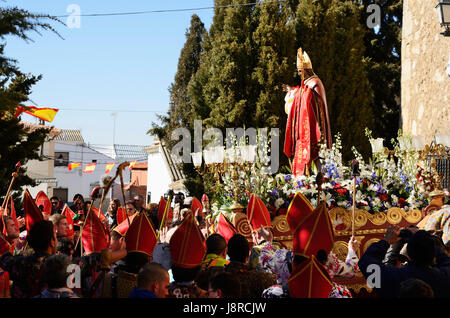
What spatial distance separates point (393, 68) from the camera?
2006cm

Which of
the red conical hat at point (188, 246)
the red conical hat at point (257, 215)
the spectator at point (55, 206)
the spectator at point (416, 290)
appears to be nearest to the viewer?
the spectator at point (416, 290)

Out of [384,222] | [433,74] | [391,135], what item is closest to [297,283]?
[384,222]

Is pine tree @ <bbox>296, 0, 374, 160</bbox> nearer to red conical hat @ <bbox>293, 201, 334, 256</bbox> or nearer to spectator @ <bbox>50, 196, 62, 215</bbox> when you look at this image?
spectator @ <bbox>50, 196, 62, 215</bbox>

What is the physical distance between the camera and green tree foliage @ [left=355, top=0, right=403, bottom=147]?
20.1m

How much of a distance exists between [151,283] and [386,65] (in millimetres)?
18540

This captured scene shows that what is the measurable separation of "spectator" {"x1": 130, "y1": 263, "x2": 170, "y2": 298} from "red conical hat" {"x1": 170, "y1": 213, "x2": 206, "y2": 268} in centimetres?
56

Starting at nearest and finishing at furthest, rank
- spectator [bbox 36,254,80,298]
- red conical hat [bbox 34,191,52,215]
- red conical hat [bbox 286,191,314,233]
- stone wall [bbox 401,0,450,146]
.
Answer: spectator [bbox 36,254,80,298]
red conical hat [bbox 286,191,314,233]
red conical hat [bbox 34,191,52,215]
stone wall [bbox 401,0,450,146]

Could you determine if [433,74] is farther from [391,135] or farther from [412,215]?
[412,215]

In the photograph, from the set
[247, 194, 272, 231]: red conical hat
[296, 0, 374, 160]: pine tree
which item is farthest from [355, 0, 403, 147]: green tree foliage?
[247, 194, 272, 231]: red conical hat

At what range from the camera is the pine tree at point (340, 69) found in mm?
18516

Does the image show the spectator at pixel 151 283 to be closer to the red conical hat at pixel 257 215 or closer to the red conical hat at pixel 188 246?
the red conical hat at pixel 188 246

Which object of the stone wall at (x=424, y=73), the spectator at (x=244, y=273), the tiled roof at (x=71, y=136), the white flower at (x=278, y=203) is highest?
the tiled roof at (x=71, y=136)

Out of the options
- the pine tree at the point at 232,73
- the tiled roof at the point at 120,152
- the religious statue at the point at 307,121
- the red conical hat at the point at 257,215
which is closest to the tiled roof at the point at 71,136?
the tiled roof at the point at 120,152
